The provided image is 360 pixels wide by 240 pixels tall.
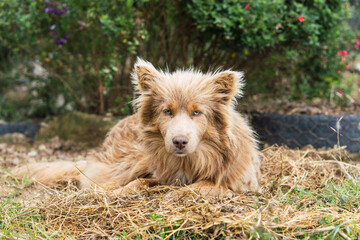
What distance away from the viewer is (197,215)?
255cm

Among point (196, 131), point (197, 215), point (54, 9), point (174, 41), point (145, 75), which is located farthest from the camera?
point (174, 41)

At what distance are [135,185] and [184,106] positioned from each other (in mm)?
923

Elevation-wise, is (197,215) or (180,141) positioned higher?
(180,141)

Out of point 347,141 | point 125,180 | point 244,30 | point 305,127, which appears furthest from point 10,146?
point 347,141

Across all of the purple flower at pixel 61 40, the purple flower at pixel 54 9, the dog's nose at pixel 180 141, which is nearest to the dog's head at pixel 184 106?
the dog's nose at pixel 180 141

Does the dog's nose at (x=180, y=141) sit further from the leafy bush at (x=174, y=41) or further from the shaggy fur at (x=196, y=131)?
the leafy bush at (x=174, y=41)

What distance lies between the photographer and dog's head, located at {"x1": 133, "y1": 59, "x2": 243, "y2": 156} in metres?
3.02

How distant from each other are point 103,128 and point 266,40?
2.95 meters

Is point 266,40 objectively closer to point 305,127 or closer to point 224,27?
point 224,27

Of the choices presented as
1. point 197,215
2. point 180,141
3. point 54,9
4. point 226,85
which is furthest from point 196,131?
point 54,9

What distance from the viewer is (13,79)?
25.4 ft

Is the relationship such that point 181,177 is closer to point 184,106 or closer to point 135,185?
point 135,185

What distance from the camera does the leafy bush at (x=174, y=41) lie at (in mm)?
4980

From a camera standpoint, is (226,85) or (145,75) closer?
(226,85)
